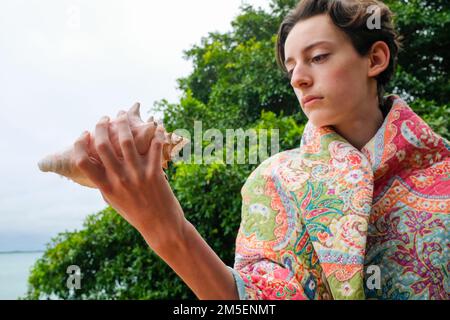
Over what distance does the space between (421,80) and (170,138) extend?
451 cm

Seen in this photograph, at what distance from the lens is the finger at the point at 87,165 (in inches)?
26.3

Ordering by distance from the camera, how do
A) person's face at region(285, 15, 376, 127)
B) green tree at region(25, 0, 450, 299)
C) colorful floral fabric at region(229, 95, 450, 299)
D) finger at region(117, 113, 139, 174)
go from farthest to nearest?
1. green tree at region(25, 0, 450, 299)
2. person's face at region(285, 15, 376, 127)
3. colorful floral fabric at region(229, 95, 450, 299)
4. finger at region(117, 113, 139, 174)

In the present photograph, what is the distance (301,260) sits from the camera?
101 cm

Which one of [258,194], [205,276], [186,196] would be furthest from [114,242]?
[205,276]

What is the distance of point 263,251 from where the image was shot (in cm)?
100

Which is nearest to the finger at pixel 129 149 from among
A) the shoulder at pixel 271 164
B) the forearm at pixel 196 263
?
the forearm at pixel 196 263

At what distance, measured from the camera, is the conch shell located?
688mm

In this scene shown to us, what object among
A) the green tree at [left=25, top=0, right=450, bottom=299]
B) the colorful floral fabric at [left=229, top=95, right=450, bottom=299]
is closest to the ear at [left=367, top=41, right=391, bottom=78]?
the colorful floral fabric at [left=229, top=95, right=450, bottom=299]

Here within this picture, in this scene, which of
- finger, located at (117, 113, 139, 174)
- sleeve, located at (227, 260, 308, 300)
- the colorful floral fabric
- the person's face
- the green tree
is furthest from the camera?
the green tree

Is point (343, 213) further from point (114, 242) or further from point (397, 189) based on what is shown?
point (114, 242)

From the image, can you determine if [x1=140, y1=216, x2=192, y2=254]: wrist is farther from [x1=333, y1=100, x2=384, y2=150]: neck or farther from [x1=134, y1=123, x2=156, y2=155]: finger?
[x1=333, y1=100, x2=384, y2=150]: neck

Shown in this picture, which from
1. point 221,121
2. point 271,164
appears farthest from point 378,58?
point 221,121

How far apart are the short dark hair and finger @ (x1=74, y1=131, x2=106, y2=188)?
0.73m

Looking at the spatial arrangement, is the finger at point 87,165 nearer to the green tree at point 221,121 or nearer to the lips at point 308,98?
the lips at point 308,98
